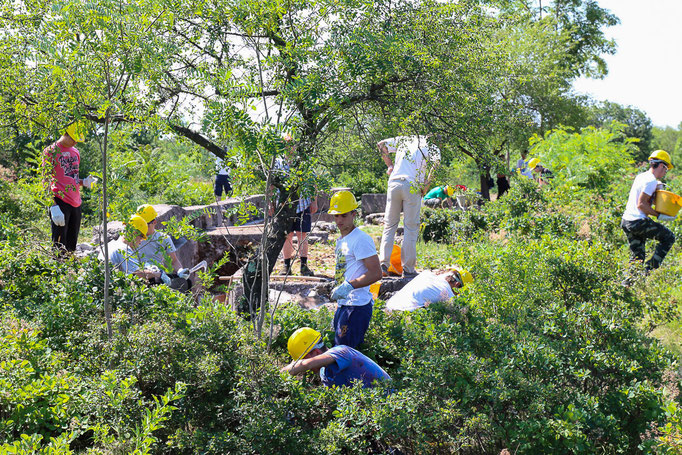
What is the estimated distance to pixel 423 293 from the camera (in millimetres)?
5336

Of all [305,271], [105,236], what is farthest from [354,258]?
[305,271]

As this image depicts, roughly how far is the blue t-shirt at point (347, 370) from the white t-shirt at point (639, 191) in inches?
177

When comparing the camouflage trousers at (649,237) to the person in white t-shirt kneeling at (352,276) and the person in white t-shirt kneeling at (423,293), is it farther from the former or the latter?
the person in white t-shirt kneeling at (352,276)

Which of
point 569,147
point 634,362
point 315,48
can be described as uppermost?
point 315,48

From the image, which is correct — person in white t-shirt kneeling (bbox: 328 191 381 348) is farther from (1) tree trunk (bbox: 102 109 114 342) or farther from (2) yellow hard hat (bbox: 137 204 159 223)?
(2) yellow hard hat (bbox: 137 204 159 223)

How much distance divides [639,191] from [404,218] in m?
2.68

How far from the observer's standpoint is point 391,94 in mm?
5414

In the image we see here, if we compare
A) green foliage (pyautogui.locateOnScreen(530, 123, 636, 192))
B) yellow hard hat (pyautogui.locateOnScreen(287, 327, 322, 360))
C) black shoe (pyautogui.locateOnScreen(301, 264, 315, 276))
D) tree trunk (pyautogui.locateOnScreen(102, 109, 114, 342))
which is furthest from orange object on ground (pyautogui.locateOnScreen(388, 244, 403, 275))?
green foliage (pyautogui.locateOnScreen(530, 123, 636, 192))

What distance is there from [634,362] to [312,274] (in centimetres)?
459

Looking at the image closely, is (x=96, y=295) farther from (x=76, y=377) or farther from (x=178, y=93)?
(x=178, y=93)

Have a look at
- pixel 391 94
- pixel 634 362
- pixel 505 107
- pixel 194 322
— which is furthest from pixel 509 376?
pixel 505 107

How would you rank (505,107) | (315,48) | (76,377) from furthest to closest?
(505,107) < (315,48) < (76,377)

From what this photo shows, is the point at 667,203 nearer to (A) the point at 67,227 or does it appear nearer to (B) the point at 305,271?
(B) the point at 305,271

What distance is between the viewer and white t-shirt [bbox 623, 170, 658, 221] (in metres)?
6.84
